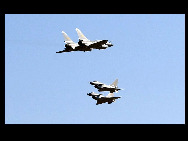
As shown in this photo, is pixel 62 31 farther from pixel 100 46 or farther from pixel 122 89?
pixel 122 89

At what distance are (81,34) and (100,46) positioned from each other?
764cm

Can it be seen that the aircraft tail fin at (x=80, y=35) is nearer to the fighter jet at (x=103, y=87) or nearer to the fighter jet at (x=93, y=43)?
the fighter jet at (x=93, y=43)

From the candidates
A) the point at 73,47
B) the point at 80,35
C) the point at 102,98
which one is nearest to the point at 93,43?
the point at 73,47

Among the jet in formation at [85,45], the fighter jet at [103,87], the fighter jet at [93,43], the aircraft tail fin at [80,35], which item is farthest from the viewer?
the fighter jet at [103,87]

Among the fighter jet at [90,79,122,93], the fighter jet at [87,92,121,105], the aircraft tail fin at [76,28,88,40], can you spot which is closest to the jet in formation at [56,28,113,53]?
the aircraft tail fin at [76,28,88,40]

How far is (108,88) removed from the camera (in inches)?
3819

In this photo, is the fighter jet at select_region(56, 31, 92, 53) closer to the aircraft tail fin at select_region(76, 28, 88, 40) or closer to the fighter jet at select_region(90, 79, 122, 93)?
the aircraft tail fin at select_region(76, 28, 88, 40)

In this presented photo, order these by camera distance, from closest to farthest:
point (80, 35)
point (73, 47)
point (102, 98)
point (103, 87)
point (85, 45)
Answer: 1. point (85, 45)
2. point (73, 47)
3. point (80, 35)
4. point (103, 87)
5. point (102, 98)

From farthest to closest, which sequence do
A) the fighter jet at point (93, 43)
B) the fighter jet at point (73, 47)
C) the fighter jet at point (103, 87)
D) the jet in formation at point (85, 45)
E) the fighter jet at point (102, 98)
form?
the fighter jet at point (102, 98) → the fighter jet at point (103, 87) → the fighter jet at point (73, 47) → the jet in formation at point (85, 45) → the fighter jet at point (93, 43)

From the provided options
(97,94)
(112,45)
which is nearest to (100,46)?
(112,45)

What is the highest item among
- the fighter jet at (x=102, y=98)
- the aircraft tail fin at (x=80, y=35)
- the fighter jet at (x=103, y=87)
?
the aircraft tail fin at (x=80, y=35)

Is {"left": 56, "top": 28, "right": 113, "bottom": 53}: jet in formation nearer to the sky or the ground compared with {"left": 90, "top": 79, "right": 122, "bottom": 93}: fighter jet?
nearer to the sky

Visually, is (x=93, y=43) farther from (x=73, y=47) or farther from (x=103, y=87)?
(x=103, y=87)

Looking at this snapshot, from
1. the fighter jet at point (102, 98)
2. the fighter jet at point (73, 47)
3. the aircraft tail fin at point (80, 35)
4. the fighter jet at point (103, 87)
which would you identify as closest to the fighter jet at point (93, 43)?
the fighter jet at point (73, 47)
